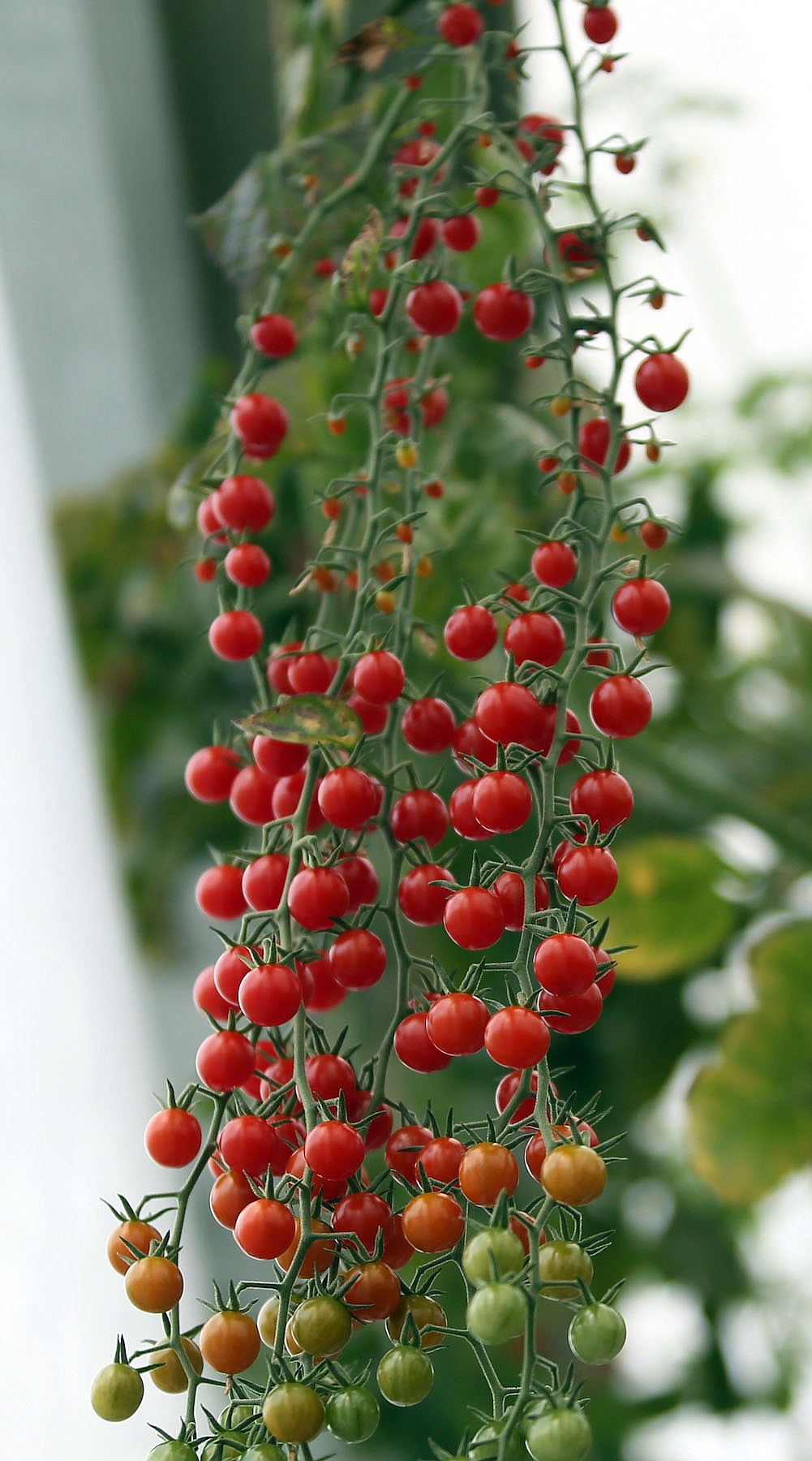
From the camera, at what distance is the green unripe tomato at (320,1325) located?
0.74 ft

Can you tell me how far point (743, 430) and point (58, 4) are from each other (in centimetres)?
66

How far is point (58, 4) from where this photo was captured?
802 mm

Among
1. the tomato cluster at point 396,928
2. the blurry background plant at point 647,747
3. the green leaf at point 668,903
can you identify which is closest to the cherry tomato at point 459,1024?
the tomato cluster at point 396,928

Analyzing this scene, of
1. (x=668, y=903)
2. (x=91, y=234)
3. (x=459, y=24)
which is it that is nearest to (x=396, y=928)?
(x=459, y=24)

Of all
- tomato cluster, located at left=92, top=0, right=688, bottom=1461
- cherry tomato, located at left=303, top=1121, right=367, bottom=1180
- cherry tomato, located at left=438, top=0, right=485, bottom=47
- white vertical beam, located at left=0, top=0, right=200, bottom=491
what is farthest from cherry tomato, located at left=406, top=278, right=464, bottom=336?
white vertical beam, located at left=0, top=0, right=200, bottom=491

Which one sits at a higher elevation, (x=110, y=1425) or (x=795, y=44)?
(x=795, y=44)

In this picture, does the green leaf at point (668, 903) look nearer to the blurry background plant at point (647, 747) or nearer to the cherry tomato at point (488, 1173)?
the blurry background plant at point (647, 747)

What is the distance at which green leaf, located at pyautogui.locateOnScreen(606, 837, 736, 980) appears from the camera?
26.1 inches

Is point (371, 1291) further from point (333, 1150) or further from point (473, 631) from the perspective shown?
point (473, 631)

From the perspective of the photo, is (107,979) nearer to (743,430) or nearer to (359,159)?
(359,159)

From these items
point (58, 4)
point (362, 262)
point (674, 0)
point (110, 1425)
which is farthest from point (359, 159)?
point (674, 0)

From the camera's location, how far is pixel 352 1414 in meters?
0.23

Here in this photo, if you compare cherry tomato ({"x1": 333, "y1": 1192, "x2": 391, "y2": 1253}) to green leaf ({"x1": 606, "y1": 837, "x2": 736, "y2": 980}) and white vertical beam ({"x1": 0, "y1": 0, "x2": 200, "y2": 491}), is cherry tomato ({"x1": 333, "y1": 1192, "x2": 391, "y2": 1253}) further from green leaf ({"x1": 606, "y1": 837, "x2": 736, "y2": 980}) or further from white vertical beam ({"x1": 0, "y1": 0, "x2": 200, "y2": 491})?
white vertical beam ({"x1": 0, "y1": 0, "x2": 200, "y2": 491})

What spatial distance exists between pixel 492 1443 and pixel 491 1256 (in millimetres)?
57
